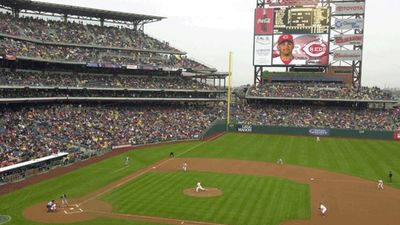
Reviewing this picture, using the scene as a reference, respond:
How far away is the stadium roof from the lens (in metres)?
59.9

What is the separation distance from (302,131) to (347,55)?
19120 mm

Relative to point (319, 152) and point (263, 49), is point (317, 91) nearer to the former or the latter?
point (263, 49)

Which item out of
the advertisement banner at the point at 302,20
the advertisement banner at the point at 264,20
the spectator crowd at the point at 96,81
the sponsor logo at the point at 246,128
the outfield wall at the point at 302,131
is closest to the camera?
the spectator crowd at the point at 96,81

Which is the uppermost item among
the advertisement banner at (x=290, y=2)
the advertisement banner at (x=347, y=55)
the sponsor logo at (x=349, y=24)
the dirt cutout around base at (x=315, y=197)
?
the advertisement banner at (x=290, y=2)

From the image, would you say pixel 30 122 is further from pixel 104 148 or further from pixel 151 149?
pixel 151 149

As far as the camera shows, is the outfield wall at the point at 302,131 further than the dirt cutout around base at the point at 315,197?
Yes

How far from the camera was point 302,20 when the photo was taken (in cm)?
7606

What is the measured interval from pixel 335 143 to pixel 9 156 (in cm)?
4416

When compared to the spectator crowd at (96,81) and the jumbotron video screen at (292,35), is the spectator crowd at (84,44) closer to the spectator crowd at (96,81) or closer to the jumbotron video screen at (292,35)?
the spectator crowd at (96,81)

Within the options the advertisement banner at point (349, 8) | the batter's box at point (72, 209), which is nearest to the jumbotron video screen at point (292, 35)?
the advertisement banner at point (349, 8)

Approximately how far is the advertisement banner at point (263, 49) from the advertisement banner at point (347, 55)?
12.4 meters

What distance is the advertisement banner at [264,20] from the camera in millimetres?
77438

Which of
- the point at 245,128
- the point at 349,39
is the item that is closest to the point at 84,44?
the point at 245,128

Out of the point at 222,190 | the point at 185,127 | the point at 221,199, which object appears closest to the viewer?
the point at 221,199
